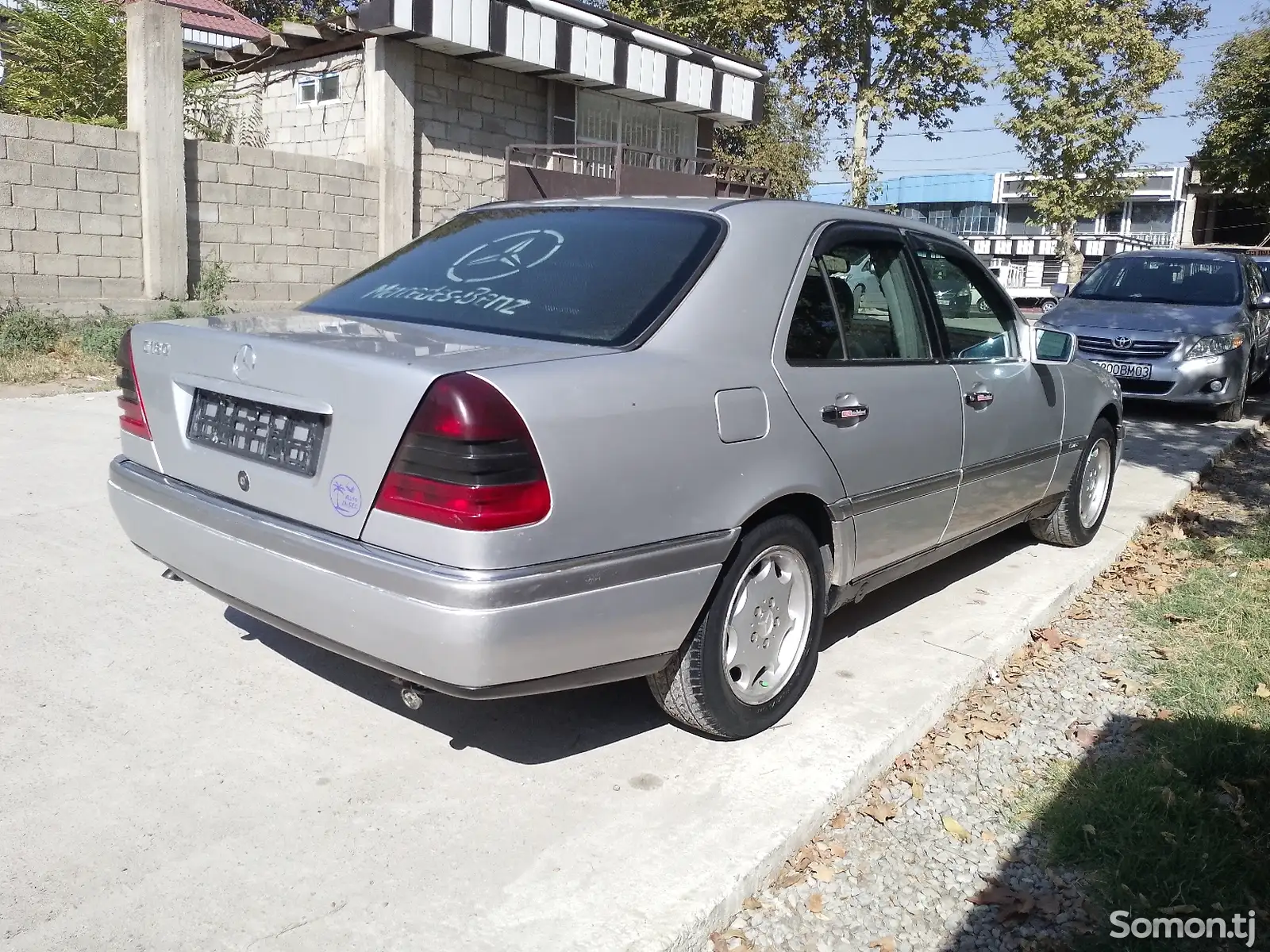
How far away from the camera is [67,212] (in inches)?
429

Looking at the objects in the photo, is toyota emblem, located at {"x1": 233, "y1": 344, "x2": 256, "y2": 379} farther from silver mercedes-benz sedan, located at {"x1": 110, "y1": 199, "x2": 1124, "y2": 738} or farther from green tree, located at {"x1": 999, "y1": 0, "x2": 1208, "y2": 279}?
green tree, located at {"x1": 999, "y1": 0, "x2": 1208, "y2": 279}

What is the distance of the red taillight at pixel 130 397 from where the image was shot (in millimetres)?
3469

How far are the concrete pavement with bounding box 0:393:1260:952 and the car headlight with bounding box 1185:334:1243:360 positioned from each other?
6659 millimetres

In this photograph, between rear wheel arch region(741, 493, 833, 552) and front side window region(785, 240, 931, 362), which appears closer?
rear wheel arch region(741, 493, 833, 552)

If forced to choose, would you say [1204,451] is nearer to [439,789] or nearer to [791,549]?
[791,549]

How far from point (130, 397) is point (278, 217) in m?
10.7

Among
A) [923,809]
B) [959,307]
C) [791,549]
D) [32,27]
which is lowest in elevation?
[923,809]

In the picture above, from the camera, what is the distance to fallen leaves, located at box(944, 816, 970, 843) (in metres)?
3.12

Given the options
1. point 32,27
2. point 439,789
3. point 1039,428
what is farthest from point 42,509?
point 32,27

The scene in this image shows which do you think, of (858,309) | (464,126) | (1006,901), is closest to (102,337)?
(464,126)

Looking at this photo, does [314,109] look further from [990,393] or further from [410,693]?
[410,693]

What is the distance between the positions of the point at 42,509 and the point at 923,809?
446cm

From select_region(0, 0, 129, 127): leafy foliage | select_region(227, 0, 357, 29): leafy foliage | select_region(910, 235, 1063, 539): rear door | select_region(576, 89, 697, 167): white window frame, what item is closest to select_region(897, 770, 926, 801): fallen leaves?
select_region(910, 235, 1063, 539): rear door

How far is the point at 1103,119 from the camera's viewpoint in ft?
84.1
